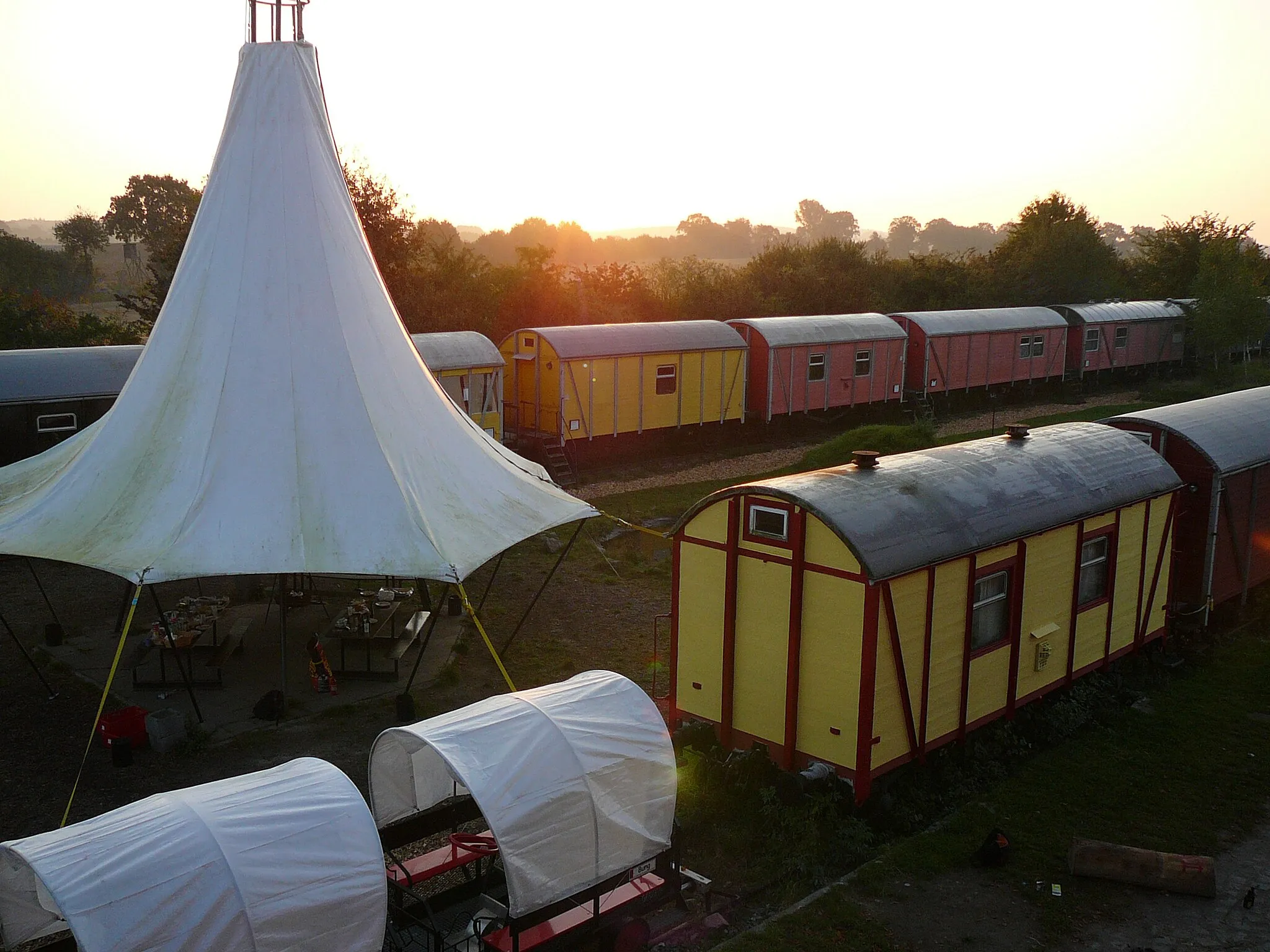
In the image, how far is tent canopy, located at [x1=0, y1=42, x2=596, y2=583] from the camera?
11.1 meters

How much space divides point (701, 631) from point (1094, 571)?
16.0 ft

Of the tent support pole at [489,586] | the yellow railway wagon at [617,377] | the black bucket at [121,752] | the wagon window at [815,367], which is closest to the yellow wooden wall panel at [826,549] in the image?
the tent support pole at [489,586]

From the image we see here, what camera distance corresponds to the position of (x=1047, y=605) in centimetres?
1130

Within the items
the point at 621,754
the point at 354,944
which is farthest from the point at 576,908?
the point at 354,944

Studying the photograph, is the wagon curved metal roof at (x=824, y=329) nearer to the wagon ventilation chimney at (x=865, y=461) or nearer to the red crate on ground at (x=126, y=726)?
the wagon ventilation chimney at (x=865, y=461)

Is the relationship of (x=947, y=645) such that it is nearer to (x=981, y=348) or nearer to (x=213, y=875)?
(x=213, y=875)

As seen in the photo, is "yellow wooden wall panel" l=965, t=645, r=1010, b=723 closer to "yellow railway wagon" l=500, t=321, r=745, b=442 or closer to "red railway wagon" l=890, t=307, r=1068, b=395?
"yellow railway wagon" l=500, t=321, r=745, b=442

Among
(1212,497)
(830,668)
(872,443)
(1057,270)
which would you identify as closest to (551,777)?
Answer: (830,668)

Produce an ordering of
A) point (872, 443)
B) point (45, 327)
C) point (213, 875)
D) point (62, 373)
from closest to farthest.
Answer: point (213, 875) < point (62, 373) < point (872, 443) < point (45, 327)

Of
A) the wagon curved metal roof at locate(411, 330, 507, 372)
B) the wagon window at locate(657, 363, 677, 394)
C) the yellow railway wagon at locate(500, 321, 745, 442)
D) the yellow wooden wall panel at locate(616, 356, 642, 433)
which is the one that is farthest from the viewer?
the wagon window at locate(657, 363, 677, 394)

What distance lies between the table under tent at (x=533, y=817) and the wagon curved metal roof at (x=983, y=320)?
88.4 feet

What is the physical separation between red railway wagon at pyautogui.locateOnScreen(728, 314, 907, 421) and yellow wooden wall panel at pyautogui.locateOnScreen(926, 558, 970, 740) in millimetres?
18557

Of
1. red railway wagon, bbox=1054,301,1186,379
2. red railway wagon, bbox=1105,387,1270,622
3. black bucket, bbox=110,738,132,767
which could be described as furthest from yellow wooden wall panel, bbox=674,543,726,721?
red railway wagon, bbox=1054,301,1186,379

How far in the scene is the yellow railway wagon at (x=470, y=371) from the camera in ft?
73.6
